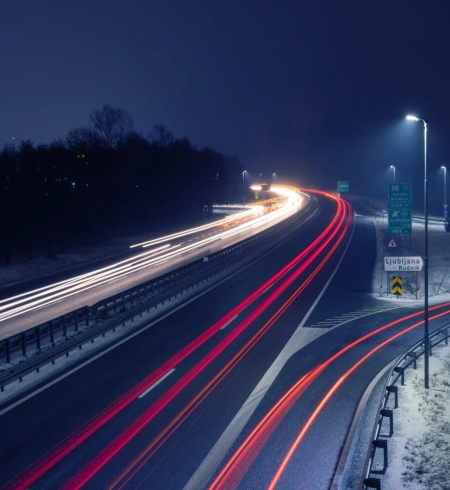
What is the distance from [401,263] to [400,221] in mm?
3538

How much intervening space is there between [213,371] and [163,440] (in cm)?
494

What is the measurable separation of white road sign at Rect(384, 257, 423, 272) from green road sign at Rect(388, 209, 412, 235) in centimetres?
303

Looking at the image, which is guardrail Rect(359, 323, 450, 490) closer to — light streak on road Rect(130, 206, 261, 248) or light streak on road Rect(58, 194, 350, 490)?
light streak on road Rect(58, 194, 350, 490)

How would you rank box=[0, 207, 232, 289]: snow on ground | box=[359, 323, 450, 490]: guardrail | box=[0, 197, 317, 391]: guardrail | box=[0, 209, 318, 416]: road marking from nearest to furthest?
box=[359, 323, 450, 490]: guardrail → box=[0, 209, 318, 416]: road marking → box=[0, 197, 317, 391]: guardrail → box=[0, 207, 232, 289]: snow on ground

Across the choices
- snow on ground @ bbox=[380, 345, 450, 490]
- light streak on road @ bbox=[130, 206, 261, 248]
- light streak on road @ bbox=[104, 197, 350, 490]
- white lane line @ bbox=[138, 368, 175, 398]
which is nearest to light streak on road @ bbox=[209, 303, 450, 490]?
light streak on road @ bbox=[104, 197, 350, 490]

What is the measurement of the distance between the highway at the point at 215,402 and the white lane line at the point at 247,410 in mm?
37

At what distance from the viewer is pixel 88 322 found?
2152cm

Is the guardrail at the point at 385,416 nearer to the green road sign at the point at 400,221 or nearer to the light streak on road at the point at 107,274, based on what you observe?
the green road sign at the point at 400,221

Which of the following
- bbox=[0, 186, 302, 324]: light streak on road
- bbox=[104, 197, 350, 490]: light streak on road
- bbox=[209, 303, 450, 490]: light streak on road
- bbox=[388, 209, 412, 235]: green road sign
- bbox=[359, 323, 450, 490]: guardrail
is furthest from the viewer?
bbox=[388, 209, 412, 235]: green road sign

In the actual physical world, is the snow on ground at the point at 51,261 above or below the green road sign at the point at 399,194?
below

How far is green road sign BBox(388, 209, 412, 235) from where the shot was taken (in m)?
30.3

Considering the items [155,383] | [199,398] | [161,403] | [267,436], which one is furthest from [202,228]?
[267,436]

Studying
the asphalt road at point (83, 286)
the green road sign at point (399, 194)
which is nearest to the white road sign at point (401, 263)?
the green road sign at point (399, 194)

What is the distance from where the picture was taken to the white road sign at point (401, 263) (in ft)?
90.4
